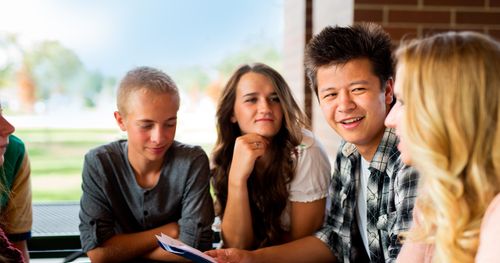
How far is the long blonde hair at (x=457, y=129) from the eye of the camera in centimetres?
107

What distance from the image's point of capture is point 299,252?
1935mm

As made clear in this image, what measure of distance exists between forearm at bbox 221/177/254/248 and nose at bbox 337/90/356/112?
51 cm

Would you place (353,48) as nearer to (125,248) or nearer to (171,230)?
(171,230)

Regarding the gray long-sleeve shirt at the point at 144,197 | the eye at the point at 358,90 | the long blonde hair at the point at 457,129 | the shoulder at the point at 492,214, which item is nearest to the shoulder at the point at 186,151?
the gray long-sleeve shirt at the point at 144,197

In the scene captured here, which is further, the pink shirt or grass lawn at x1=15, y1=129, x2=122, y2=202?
grass lawn at x1=15, y1=129, x2=122, y2=202

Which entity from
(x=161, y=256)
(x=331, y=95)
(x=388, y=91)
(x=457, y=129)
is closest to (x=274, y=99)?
(x=331, y=95)

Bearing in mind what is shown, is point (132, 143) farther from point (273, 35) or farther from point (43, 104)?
point (43, 104)

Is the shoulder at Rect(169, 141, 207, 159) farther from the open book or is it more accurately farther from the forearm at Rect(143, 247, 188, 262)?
the open book

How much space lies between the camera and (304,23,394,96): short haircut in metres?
1.80

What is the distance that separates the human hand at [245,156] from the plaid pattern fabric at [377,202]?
0.31m

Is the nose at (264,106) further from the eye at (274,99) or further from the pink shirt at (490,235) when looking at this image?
the pink shirt at (490,235)

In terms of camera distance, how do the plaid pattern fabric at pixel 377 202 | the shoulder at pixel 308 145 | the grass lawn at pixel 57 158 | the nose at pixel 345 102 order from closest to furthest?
1. the plaid pattern fabric at pixel 377 202
2. the nose at pixel 345 102
3. the shoulder at pixel 308 145
4. the grass lawn at pixel 57 158

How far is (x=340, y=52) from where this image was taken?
1.80m

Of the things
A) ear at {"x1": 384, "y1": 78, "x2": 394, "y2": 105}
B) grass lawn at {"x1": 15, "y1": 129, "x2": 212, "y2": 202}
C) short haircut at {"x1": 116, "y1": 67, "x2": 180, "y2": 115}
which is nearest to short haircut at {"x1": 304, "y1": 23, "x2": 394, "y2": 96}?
ear at {"x1": 384, "y1": 78, "x2": 394, "y2": 105}
